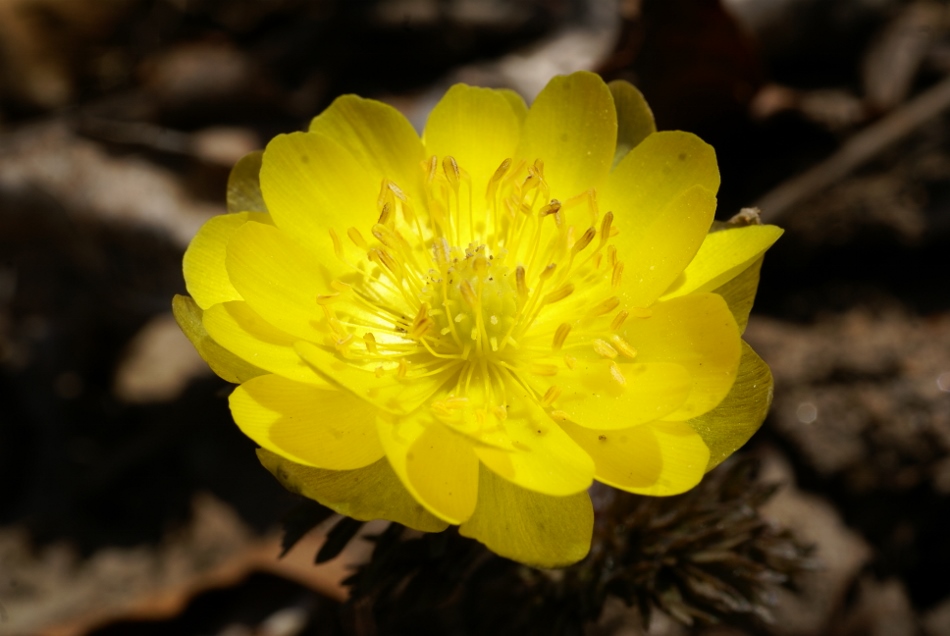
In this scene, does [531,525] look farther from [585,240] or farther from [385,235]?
[385,235]

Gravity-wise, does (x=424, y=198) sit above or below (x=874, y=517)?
above

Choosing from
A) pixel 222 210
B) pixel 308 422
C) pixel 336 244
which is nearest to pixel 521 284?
pixel 336 244

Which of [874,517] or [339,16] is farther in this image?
[339,16]

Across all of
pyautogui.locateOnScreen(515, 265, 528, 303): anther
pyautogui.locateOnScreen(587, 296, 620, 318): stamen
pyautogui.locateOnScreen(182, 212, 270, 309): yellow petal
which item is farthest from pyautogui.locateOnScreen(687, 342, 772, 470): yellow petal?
pyautogui.locateOnScreen(182, 212, 270, 309): yellow petal

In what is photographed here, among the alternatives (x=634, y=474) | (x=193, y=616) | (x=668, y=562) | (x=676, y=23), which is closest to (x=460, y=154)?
(x=634, y=474)

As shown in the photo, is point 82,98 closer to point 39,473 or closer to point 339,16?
point 339,16

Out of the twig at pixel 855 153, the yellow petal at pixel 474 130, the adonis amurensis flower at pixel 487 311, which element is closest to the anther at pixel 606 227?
the adonis amurensis flower at pixel 487 311

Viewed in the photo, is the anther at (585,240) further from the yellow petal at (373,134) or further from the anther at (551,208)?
the yellow petal at (373,134)

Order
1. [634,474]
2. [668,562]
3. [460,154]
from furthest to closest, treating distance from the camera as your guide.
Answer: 1. [460,154]
2. [668,562]
3. [634,474]
